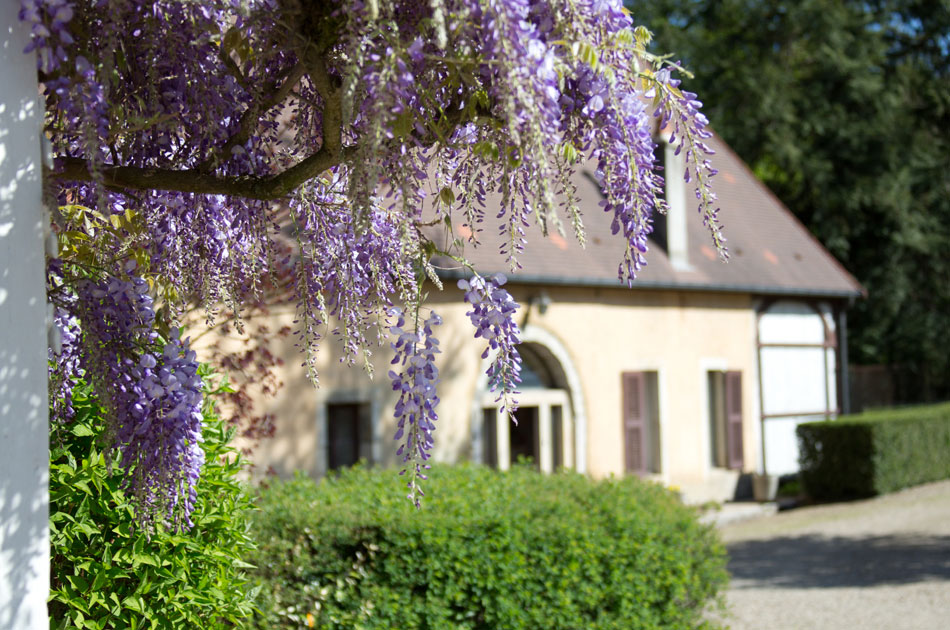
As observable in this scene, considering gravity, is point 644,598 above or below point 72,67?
below

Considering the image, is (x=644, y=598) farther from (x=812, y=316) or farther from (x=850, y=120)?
(x=850, y=120)

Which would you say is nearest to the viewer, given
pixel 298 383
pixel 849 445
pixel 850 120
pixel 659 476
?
pixel 298 383

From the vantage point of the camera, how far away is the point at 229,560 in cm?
366

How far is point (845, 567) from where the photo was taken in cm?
1029

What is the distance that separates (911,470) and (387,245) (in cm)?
1506

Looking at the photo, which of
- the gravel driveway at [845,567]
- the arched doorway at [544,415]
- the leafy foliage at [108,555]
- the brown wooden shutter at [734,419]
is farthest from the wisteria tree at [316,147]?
the brown wooden shutter at [734,419]

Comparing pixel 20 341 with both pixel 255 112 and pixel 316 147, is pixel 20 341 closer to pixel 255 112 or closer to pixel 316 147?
pixel 255 112

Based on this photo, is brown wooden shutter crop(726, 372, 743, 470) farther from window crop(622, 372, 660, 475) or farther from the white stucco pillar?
the white stucco pillar

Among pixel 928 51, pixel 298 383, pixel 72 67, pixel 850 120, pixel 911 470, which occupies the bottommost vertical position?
pixel 911 470

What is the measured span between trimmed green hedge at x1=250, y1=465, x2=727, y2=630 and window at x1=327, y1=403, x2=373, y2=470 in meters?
4.77

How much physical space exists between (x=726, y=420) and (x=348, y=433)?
6954 mm

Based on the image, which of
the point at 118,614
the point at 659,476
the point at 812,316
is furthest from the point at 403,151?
the point at 812,316

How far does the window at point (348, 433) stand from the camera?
10.6m

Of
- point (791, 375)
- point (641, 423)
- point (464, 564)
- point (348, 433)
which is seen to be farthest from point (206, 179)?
point (791, 375)
